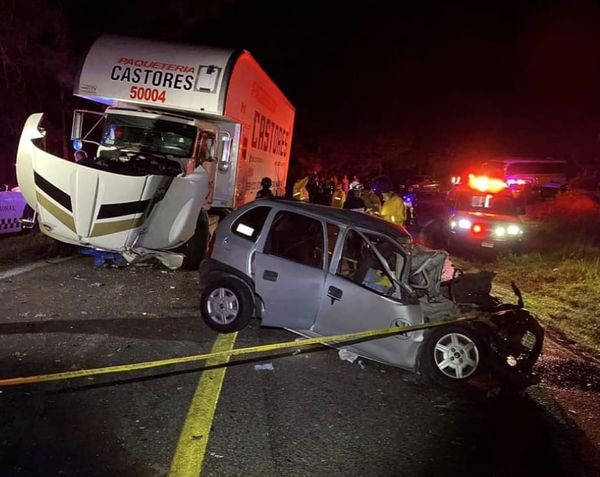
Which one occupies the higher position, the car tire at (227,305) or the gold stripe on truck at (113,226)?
the gold stripe on truck at (113,226)

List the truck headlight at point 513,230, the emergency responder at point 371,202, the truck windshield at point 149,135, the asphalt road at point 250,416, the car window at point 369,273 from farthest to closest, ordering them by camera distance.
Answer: the truck headlight at point 513,230 < the emergency responder at point 371,202 < the truck windshield at point 149,135 < the car window at point 369,273 < the asphalt road at point 250,416

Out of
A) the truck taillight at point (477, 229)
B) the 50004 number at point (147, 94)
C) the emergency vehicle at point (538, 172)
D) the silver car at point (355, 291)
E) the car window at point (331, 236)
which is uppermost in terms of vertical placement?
the emergency vehicle at point (538, 172)

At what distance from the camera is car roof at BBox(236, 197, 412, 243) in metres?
5.84

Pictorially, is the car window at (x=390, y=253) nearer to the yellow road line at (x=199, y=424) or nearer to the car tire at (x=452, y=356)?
the car tire at (x=452, y=356)

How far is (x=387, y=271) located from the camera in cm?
541

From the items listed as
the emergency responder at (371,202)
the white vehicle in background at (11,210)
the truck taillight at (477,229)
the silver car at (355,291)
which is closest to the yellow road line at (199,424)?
the silver car at (355,291)

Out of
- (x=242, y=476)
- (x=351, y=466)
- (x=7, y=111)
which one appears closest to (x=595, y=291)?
(x=351, y=466)

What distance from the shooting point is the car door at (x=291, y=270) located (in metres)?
5.66

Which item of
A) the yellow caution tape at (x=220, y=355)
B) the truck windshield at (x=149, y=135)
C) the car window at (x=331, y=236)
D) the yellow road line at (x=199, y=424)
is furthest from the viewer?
the truck windshield at (x=149, y=135)

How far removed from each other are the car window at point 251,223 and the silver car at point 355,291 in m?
0.01

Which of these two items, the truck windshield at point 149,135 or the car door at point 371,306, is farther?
the truck windshield at point 149,135

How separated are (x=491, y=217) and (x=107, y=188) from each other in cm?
962

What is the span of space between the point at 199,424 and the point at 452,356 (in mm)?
2480

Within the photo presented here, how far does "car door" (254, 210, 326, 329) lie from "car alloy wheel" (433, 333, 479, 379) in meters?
1.29
